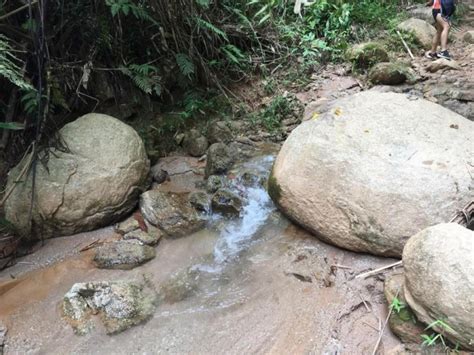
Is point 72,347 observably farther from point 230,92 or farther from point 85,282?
point 230,92

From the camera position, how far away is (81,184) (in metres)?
3.68

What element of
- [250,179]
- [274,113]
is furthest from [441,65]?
[250,179]

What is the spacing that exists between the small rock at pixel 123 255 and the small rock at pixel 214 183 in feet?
3.04

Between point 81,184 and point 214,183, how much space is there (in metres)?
1.22

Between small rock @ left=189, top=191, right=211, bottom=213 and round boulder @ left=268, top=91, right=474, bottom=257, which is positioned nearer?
round boulder @ left=268, top=91, right=474, bottom=257

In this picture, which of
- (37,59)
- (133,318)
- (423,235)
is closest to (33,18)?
(37,59)

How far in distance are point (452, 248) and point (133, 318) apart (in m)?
1.97

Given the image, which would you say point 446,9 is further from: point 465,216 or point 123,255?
point 123,255

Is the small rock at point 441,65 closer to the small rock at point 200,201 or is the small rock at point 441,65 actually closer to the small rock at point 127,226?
the small rock at point 200,201

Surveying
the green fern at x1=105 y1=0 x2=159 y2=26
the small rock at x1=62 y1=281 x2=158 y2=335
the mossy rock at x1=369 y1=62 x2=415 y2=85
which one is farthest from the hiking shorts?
the small rock at x1=62 y1=281 x2=158 y2=335

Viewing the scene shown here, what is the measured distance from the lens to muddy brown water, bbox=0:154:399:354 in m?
2.60

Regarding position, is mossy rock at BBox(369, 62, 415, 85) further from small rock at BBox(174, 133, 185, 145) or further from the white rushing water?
small rock at BBox(174, 133, 185, 145)

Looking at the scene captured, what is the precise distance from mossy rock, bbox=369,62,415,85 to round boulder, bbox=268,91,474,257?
1685 mm

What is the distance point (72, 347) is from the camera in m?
2.65
